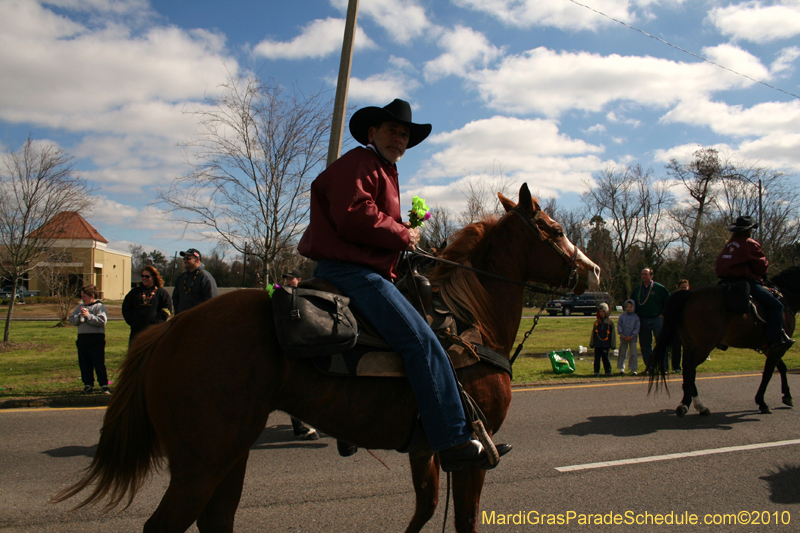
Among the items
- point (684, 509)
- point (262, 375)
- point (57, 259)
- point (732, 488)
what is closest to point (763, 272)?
point (732, 488)

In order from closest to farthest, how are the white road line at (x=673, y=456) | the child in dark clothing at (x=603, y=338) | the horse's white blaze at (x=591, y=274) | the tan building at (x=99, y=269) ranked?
the horse's white blaze at (x=591, y=274), the white road line at (x=673, y=456), the child in dark clothing at (x=603, y=338), the tan building at (x=99, y=269)

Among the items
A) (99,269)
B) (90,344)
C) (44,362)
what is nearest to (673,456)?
(90,344)

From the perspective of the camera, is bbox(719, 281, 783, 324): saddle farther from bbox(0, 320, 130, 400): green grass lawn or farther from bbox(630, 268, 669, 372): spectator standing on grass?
bbox(0, 320, 130, 400): green grass lawn

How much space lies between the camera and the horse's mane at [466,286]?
305cm

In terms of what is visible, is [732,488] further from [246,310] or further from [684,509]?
[246,310]

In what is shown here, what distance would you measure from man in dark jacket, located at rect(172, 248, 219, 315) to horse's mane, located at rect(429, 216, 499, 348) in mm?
4965

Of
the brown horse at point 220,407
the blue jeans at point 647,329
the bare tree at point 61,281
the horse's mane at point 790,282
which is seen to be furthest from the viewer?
the bare tree at point 61,281

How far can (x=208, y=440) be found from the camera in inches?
86.7

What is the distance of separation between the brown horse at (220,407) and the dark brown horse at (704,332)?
18.3ft

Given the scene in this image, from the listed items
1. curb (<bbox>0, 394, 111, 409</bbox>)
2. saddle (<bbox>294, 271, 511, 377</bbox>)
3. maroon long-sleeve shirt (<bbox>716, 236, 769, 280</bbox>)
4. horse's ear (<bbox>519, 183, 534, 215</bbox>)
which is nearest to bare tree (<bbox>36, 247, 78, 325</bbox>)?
curb (<bbox>0, 394, 111, 409</bbox>)

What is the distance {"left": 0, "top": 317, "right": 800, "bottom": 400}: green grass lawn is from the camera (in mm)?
8633

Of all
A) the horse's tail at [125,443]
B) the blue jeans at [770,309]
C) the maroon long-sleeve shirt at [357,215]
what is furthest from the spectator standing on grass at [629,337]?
the horse's tail at [125,443]

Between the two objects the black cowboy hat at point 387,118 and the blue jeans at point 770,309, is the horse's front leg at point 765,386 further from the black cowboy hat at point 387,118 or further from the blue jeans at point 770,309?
the black cowboy hat at point 387,118

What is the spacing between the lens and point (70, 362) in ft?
37.7
